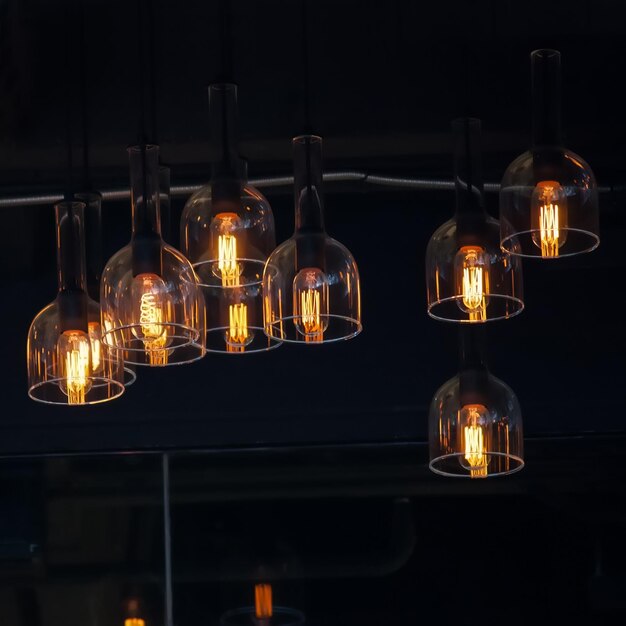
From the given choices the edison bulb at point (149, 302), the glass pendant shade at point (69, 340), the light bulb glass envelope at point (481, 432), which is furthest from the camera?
the light bulb glass envelope at point (481, 432)

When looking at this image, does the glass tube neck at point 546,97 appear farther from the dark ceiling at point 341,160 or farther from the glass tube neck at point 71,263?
the glass tube neck at point 71,263

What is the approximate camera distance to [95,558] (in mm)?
4730

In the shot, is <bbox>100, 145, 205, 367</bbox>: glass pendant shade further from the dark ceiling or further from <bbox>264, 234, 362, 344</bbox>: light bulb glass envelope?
the dark ceiling

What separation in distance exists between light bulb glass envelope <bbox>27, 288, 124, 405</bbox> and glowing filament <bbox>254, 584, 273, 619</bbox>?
5.43ft

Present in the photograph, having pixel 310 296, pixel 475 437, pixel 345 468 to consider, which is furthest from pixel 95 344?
pixel 345 468

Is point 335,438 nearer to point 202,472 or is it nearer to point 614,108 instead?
point 202,472

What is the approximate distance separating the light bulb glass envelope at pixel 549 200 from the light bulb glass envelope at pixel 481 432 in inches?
22.6

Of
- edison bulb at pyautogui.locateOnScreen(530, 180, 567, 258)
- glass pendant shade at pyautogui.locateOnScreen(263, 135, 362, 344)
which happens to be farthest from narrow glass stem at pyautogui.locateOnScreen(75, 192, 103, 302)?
edison bulb at pyautogui.locateOnScreen(530, 180, 567, 258)

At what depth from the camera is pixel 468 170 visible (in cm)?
313

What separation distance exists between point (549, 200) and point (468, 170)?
0.20 m

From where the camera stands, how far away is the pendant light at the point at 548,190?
9.80ft

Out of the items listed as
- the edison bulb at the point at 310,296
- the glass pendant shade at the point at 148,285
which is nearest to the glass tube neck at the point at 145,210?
Answer: the glass pendant shade at the point at 148,285

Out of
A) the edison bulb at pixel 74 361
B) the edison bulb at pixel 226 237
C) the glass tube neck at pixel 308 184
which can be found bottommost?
the edison bulb at pixel 74 361

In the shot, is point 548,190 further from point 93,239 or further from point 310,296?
point 93,239
